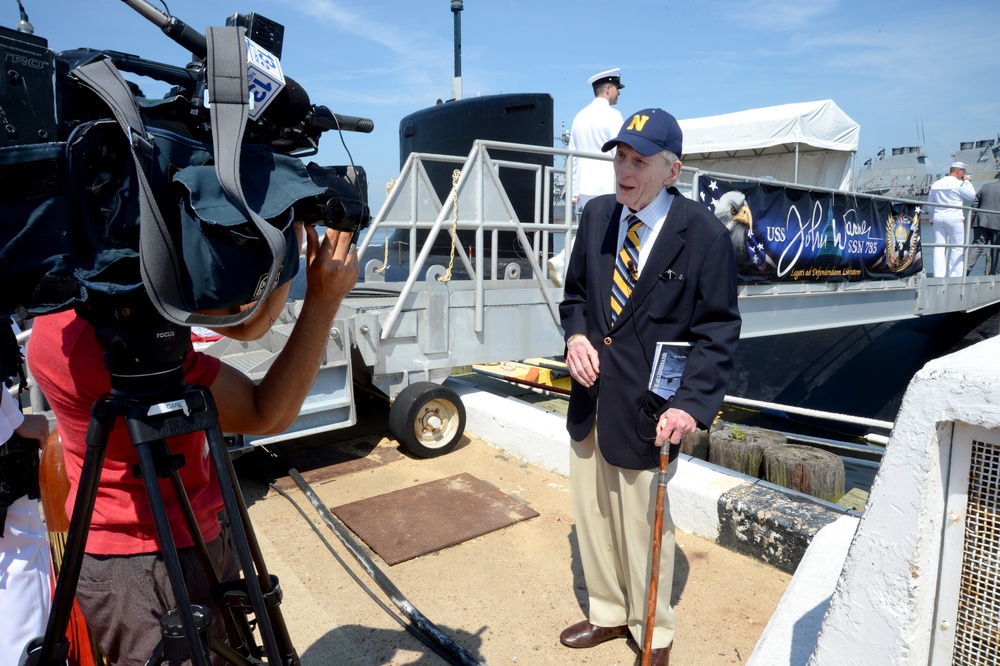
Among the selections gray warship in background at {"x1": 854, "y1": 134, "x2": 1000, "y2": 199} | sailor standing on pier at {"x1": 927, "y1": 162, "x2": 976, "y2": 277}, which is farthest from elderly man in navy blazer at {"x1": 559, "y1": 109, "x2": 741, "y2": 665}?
gray warship in background at {"x1": 854, "y1": 134, "x2": 1000, "y2": 199}

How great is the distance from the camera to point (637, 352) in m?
2.35

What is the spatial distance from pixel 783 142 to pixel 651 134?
44.1 ft

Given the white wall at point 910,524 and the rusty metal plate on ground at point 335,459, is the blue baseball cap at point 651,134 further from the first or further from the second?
the rusty metal plate on ground at point 335,459

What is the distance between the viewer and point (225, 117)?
1023mm

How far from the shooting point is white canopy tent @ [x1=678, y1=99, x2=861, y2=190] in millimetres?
14164

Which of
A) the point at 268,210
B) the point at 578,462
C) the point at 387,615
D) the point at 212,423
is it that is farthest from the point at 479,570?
the point at 268,210

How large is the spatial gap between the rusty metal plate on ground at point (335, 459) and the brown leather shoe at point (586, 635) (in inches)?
93.1

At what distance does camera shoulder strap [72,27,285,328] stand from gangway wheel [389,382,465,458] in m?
3.69

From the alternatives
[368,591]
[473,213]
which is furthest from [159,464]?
[473,213]

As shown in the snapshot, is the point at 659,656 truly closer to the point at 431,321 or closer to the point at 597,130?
the point at 431,321

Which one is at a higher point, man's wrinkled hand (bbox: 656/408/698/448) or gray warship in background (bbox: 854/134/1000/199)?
gray warship in background (bbox: 854/134/1000/199)

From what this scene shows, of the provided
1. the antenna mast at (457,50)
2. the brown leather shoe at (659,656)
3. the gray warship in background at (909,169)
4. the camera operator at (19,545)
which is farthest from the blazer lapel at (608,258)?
the gray warship in background at (909,169)

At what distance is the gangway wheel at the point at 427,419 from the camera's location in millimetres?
4688

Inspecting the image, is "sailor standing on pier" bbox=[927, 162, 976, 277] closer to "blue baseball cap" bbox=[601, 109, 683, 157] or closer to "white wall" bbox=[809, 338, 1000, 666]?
"blue baseball cap" bbox=[601, 109, 683, 157]
